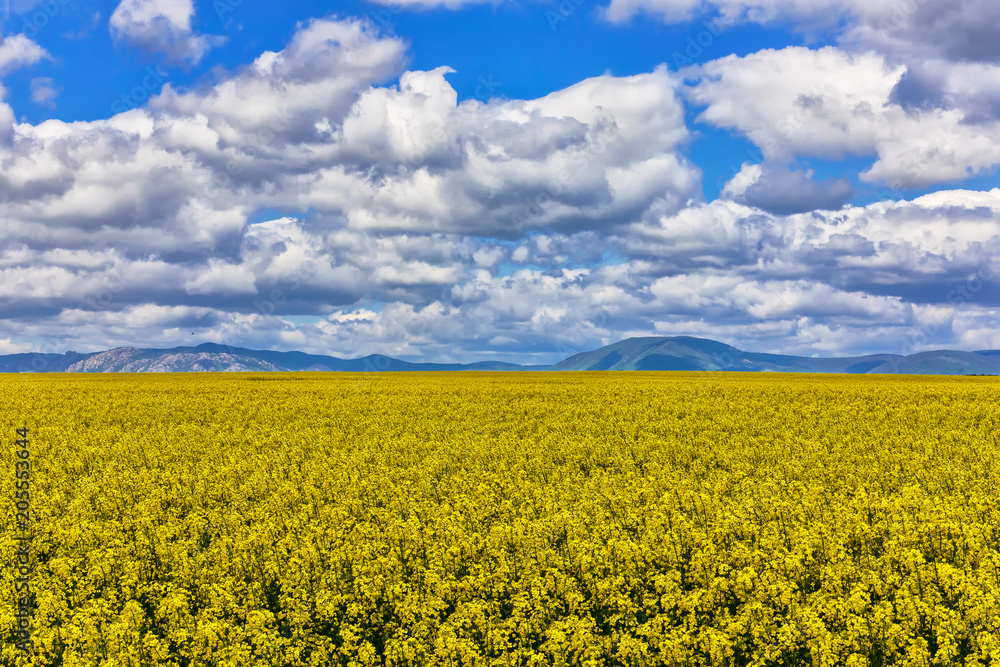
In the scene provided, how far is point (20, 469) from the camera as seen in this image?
17.8 m

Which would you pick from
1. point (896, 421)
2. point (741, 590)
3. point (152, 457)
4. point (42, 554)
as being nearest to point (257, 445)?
point (152, 457)

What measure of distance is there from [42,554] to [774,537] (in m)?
13.7

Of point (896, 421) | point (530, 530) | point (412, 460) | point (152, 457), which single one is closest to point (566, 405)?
point (896, 421)

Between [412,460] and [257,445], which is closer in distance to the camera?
[412,460]

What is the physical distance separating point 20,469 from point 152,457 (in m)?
3.50

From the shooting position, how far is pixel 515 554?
1055cm

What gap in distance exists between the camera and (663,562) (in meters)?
10.5

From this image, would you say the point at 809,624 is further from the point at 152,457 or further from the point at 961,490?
the point at 152,457

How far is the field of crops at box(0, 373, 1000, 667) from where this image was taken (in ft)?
26.1

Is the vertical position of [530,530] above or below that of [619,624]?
above

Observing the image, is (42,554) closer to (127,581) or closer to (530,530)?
(127,581)

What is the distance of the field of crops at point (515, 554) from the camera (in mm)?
7949

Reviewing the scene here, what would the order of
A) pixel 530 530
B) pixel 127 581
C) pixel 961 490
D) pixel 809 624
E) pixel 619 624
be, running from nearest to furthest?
pixel 809 624 < pixel 619 624 < pixel 127 581 < pixel 530 530 < pixel 961 490

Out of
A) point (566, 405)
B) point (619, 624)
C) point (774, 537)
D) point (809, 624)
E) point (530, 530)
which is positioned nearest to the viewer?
point (809, 624)
